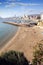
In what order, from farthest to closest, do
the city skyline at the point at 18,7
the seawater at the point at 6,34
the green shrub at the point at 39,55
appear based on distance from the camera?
the seawater at the point at 6,34
the city skyline at the point at 18,7
the green shrub at the point at 39,55

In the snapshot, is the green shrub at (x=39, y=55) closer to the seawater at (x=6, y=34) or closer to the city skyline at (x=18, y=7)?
the city skyline at (x=18, y=7)

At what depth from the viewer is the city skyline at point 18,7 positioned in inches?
130

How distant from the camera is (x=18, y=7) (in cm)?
356

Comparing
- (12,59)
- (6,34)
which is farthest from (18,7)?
(6,34)

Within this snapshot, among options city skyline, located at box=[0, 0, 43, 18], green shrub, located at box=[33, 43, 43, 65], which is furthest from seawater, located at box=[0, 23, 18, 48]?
green shrub, located at box=[33, 43, 43, 65]

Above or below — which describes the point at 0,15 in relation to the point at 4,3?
below

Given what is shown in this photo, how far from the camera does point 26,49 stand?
3709 millimetres

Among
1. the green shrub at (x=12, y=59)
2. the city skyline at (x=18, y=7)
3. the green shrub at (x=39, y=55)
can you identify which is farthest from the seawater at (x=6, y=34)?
the green shrub at (x=39, y=55)

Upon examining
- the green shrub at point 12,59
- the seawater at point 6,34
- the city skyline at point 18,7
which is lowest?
the seawater at point 6,34

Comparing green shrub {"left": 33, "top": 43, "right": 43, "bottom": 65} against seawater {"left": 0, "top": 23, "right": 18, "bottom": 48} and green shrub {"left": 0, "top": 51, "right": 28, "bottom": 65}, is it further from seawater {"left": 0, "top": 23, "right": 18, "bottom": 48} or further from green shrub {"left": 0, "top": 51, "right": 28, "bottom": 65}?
seawater {"left": 0, "top": 23, "right": 18, "bottom": 48}

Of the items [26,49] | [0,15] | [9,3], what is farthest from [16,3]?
[26,49]

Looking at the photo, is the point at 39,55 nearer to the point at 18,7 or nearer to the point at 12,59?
the point at 12,59

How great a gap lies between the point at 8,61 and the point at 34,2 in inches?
53.3

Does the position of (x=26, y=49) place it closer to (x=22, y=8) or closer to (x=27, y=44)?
(x=27, y=44)
